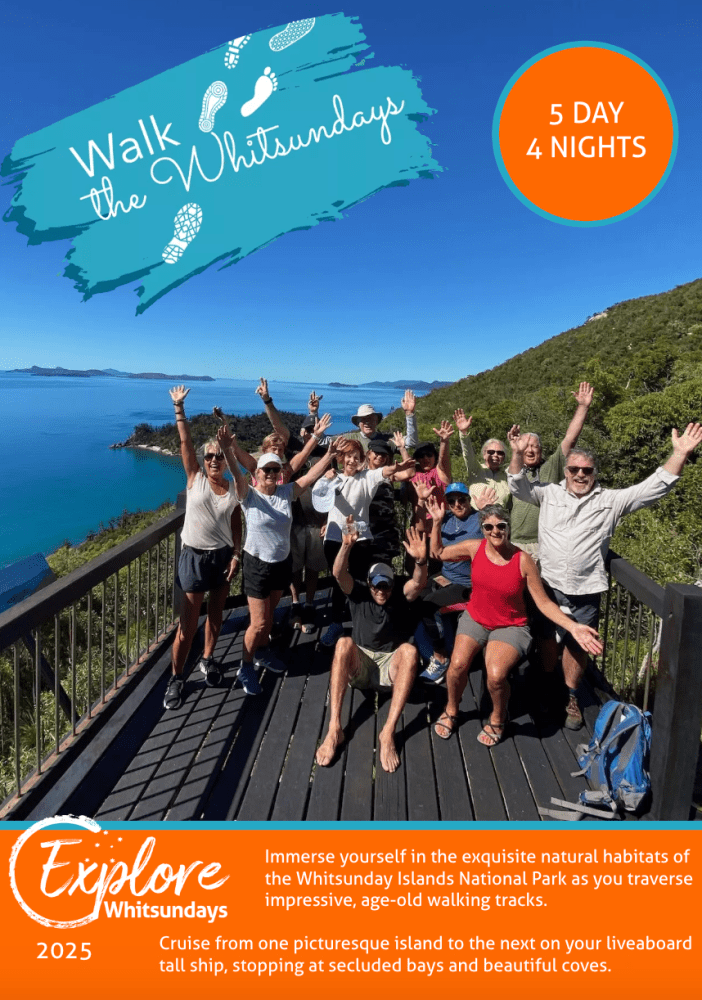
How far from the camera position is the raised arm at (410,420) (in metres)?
4.46

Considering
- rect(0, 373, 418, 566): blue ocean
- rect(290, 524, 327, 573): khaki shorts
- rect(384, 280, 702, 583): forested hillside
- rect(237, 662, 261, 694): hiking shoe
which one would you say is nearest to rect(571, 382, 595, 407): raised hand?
rect(290, 524, 327, 573): khaki shorts

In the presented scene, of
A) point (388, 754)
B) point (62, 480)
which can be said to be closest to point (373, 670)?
point (388, 754)

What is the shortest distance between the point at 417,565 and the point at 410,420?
1.72m

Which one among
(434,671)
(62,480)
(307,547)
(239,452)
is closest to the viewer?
(239,452)

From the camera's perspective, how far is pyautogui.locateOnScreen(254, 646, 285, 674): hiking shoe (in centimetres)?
394

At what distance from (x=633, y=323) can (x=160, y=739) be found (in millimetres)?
43479

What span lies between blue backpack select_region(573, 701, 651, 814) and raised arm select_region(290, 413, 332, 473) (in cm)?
250

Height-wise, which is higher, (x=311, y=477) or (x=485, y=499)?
(x=311, y=477)

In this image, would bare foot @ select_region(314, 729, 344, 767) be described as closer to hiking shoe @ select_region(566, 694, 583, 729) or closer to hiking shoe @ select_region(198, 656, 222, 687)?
hiking shoe @ select_region(198, 656, 222, 687)

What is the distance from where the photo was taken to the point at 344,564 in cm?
324
